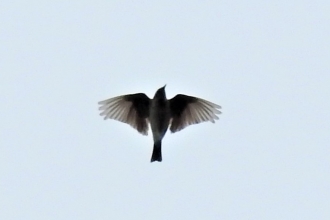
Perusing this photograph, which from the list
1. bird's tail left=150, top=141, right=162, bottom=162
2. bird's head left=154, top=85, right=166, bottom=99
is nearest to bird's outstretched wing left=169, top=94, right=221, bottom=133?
bird's head left=154, top=85, right=166, bottom=99

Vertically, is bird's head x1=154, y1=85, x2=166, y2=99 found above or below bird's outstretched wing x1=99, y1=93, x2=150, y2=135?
above

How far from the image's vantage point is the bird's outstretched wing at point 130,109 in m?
16.7

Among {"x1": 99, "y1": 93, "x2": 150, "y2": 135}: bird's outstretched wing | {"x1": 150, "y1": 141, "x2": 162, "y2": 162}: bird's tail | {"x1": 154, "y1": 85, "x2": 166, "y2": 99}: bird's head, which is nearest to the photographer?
{"x1": 154, "y1": 85, "x2": 166, "y2": 99}: bird's head

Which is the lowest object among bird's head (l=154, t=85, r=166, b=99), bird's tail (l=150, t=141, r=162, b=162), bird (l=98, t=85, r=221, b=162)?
bird's tail (l=150, t=141, r=162, b=162)

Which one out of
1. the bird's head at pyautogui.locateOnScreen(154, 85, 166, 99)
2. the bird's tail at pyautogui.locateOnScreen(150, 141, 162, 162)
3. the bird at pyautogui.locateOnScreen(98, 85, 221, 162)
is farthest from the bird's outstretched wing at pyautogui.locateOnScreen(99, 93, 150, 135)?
the bird's tail at pyautogui.locateOnScreen(150, 141, 162, 162)

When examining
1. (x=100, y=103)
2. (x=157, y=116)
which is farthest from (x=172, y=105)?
(x=100, y=103)

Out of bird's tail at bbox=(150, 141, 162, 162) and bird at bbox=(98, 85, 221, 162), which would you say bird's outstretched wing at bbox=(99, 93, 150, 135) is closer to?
bird at bbox=(98, 85, 221, 162)

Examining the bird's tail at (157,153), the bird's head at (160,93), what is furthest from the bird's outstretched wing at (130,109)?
the bird's tail at (157,153)

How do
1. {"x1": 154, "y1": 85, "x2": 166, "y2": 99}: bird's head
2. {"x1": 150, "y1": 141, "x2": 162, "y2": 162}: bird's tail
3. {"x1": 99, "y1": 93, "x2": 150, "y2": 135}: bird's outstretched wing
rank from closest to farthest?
1. {"x1": 154, "y1": 85, "x2": 166, "y2": 99}: bird's head
2. {"x1": 150, "y1": 141, "x2": 162, "y2": 162}: bird's tail
3. {"x1": 99, "y1": 93, "x2": 150, "y2": 135}: bird's outstretched wing

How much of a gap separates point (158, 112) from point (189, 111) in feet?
2.46

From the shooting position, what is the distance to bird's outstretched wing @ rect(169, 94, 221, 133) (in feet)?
55.0

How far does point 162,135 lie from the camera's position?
16.6m

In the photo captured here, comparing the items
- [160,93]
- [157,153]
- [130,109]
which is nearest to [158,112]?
A: [160,93]

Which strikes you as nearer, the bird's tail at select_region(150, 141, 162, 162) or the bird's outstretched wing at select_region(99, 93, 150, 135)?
the bird's tail at select_region(150, 141, 162, 162)
